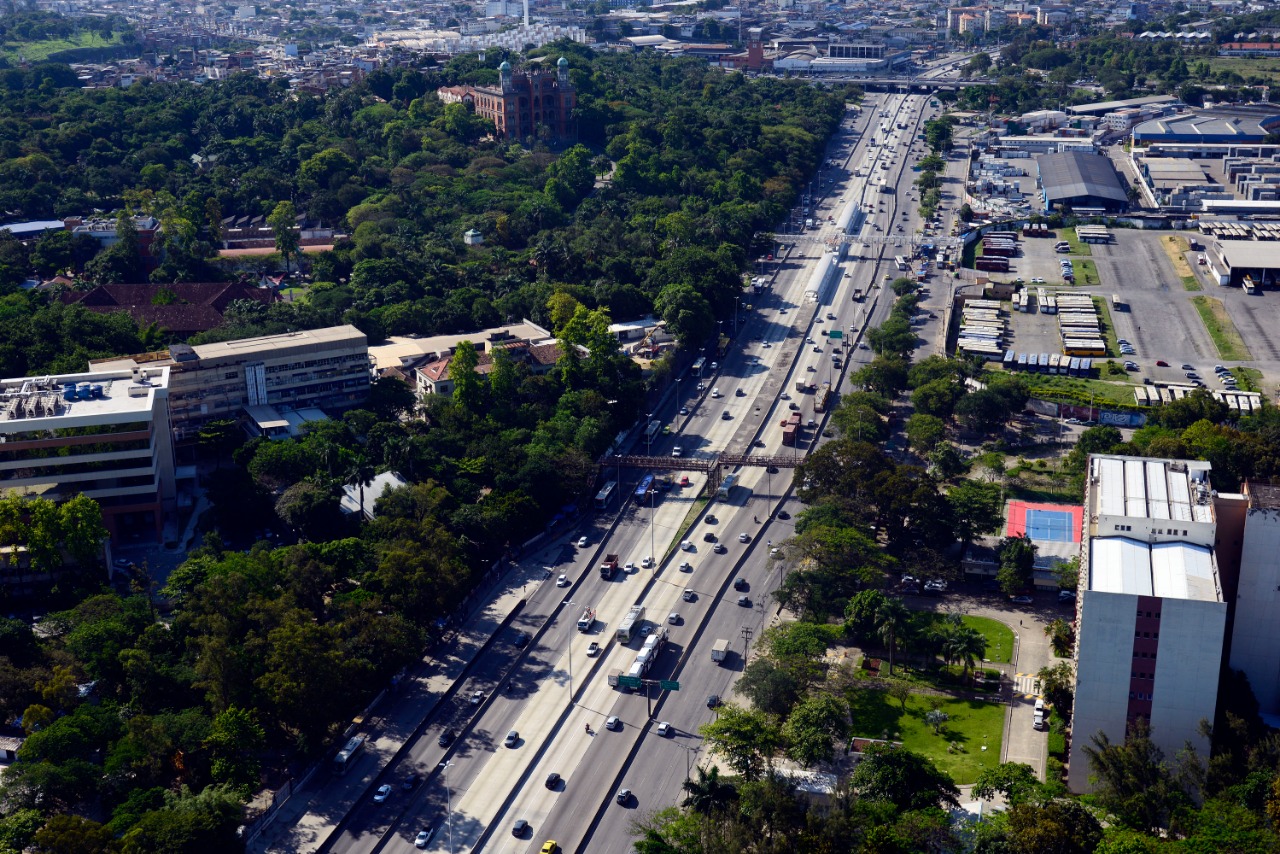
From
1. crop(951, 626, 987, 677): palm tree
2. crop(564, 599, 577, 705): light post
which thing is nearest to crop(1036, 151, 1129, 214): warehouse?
crop(951, 626, 987, 677): palm tree

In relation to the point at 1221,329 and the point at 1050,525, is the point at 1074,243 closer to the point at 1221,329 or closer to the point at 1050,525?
the point at 1221,329

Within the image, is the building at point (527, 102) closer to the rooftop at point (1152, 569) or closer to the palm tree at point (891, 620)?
the palm tree at point (891, 620)

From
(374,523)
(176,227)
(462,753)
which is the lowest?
(462,753)

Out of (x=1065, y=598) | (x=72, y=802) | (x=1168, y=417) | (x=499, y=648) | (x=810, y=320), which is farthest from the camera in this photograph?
(x=810, y=320)

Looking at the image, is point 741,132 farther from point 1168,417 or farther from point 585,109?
point 1168,417

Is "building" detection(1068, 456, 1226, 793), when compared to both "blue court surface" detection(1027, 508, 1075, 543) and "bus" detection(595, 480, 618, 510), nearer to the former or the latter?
"blue court surface" detection(1027, 508, 1075, 543)

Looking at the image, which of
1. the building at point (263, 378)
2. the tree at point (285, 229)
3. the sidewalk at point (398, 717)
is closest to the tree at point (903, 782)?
the sidewalk at point (398, 717)

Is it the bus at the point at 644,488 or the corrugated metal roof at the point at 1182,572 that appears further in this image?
the bus at the point at 644,488

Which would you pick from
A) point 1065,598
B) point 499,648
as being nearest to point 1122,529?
point 1065,598
